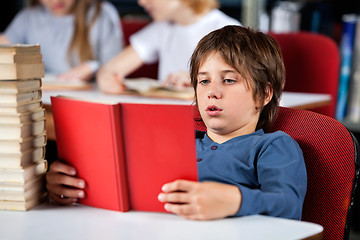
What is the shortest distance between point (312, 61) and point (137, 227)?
1.55 m

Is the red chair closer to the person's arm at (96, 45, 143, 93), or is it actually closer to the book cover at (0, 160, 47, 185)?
the book cover at (0, 160, 47, 185)

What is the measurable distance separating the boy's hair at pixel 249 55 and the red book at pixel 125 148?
204mm

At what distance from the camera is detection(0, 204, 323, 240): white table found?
0.78 meters

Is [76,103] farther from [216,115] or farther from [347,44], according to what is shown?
[347,44]

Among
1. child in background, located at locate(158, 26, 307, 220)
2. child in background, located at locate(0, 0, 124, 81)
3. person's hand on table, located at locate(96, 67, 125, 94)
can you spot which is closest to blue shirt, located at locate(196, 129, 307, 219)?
child in background, located at locate(158, 26, 307, 220)

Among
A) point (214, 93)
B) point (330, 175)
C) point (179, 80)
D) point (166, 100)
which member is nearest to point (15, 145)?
point (214, 93)

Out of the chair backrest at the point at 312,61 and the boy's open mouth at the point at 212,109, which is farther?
the chair backrest at the point at 312,61

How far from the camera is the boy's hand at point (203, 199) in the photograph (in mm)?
807

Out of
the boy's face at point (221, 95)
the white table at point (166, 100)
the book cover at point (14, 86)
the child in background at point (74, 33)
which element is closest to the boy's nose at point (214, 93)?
the boy's face at point (221, 95)

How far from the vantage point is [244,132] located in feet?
3.29

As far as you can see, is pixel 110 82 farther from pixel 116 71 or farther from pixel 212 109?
pixel 212 109

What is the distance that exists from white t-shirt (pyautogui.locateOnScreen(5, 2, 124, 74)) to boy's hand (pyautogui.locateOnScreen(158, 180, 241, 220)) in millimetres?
1913

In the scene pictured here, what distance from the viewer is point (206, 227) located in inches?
31.5

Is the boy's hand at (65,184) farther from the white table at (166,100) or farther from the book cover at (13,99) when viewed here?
the white table at (166,100)
